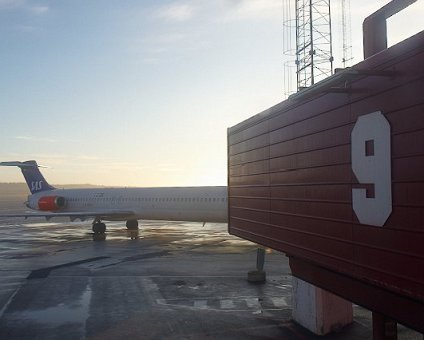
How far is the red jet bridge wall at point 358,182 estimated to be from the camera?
4.62 m

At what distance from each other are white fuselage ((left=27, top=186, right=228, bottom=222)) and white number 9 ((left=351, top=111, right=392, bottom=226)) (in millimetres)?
21196

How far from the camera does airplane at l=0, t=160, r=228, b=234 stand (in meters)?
27.8

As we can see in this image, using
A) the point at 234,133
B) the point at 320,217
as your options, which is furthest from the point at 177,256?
the point at 320,217

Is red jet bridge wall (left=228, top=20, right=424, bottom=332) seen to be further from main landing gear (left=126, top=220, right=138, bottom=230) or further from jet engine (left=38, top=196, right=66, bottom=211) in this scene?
jet engine (left=38, top=196, right=66, bottom=211)

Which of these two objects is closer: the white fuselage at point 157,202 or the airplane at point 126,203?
the white fuselage at point 157,202

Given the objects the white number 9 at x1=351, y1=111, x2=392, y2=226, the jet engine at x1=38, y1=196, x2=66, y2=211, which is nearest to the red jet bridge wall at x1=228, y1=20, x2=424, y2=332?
the white number 9 at x1=351, y1=111, x2=392, y2=226

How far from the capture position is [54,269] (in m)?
18.5

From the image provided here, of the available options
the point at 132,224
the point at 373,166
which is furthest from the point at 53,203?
the point at 373,166

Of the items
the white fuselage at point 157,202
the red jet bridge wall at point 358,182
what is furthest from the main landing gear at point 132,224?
the red jet bridge wall at point 358,182

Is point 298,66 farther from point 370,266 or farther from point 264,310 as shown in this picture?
point 370,266

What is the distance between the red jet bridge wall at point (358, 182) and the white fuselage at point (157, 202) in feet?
62.5

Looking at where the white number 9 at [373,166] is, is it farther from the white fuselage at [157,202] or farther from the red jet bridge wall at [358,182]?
the white fuselage at [157,202]

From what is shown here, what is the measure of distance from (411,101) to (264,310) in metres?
8.91

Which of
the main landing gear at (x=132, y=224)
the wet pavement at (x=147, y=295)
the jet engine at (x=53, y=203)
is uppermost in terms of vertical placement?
the jet engine at (x=53, y=203)
